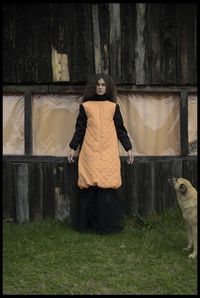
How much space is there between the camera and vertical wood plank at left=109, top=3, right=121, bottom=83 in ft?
24.6

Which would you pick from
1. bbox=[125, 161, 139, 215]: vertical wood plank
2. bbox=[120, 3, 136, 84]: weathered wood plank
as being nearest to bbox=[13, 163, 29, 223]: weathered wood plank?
bbox=[125, 161, 139, 215]: vertical wood plank

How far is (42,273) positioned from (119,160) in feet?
7.49

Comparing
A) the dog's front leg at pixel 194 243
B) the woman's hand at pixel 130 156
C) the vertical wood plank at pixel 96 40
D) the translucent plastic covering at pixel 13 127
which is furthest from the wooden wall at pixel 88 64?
the dog's front leg at pixel 194 243

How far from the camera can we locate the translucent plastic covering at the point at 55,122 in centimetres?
768

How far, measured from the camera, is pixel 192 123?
25.9ft

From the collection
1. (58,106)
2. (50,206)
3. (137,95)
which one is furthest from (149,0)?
(50,206)

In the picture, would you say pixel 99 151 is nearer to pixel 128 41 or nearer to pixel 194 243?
pixel 128 41

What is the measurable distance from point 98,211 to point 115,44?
240cm

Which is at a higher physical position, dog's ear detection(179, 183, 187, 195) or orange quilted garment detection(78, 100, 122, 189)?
orange quilted garment detection(78, 100, 122, 189)

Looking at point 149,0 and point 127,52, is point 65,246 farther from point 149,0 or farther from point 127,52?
point 149,0

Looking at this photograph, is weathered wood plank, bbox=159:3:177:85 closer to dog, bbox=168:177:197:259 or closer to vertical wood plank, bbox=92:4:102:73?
vertical wood plank, bbox=92:4:102:73

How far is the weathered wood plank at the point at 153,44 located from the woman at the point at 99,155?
722mm

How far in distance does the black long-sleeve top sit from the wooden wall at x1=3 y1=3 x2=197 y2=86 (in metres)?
0.62

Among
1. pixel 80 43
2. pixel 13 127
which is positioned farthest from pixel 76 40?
pixel 13 127
